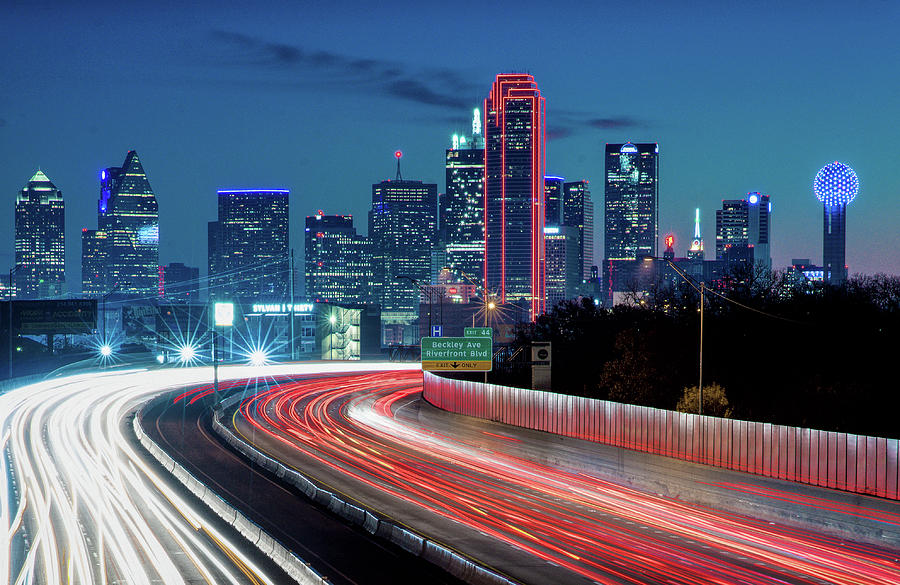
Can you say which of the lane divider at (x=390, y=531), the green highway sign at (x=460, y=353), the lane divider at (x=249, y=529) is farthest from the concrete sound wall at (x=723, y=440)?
the lane divider at (x=249, y=529)

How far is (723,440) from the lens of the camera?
29.3 metres

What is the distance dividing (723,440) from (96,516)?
1973cm

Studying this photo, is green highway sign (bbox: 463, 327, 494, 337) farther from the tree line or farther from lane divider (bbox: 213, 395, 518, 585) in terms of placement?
lane divider (bbox: 213, 395, 518, 585)

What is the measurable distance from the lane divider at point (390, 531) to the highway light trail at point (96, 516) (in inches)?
143

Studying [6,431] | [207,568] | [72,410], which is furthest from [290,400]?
[207,568]

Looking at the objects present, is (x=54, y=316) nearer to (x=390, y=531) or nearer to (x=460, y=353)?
(x=460, y=353)

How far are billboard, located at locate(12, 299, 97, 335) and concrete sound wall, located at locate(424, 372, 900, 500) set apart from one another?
7987 cm

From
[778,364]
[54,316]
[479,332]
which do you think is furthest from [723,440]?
[54,316]

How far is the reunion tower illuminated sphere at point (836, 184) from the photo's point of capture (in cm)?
12281

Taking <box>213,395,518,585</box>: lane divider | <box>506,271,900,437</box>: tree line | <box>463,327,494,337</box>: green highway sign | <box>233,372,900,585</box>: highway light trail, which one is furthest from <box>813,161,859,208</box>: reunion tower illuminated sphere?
<box>213,395,518,585</box>: lane divider

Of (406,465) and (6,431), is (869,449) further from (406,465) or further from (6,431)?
(6,431)

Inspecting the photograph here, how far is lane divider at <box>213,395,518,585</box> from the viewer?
19.7m

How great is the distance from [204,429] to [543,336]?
135 feet

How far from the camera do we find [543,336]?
269 feet
